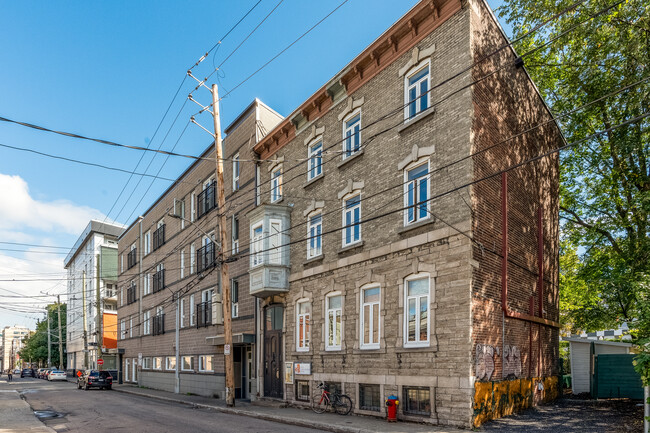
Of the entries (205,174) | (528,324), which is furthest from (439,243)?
(205,174)

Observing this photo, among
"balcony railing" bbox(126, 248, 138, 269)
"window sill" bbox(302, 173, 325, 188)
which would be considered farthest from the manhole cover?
"balcony railing" bbox(126, 248, 138, 269)

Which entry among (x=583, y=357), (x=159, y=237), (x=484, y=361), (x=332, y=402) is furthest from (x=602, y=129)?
(x=159, y=237)

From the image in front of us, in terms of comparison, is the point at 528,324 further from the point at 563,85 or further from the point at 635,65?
the point at 563,85

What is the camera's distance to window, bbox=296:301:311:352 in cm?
2073

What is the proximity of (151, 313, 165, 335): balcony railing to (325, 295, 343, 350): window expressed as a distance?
20694 mm

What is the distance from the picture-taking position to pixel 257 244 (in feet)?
75.6

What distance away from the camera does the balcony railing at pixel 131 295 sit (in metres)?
45.0

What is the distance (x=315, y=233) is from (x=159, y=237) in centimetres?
2169

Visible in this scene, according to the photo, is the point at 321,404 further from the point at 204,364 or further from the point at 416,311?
the point at 204,364

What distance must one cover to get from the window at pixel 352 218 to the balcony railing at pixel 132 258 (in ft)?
101

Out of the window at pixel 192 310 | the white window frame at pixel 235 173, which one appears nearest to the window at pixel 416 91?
the white window frame at pixel 235 173

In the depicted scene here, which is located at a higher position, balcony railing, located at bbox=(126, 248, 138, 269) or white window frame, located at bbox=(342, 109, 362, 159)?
white window frame, located at bbox=(342, 109, 362, 159)

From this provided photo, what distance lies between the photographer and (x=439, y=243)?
14.9 m

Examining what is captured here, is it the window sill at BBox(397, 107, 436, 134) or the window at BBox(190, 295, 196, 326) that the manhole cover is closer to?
the window at BBox(190, 295, 196, 326)
